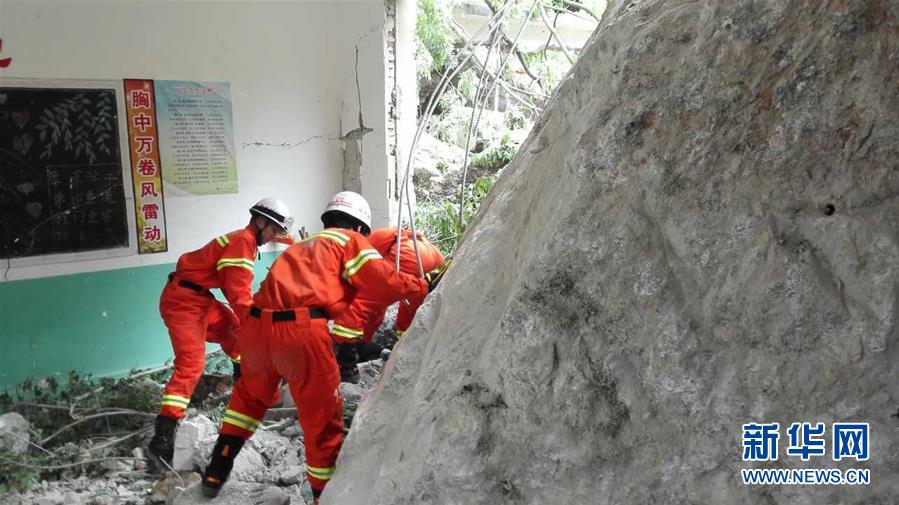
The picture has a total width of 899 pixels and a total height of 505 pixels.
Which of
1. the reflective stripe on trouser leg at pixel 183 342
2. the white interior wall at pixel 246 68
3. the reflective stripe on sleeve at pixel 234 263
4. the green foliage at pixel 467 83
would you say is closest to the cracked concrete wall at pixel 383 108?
the white interior wall at pixel 246 68

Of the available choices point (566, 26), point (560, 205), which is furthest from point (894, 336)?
point (566, 26)

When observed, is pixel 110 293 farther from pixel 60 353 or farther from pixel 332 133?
pixel 332 133

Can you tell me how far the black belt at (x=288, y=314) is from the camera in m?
2.96

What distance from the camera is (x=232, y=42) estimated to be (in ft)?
16.6

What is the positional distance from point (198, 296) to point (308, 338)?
1.42m

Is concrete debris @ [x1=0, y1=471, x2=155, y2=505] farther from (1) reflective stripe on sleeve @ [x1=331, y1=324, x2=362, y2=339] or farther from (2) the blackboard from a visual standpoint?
(2) the blackboard

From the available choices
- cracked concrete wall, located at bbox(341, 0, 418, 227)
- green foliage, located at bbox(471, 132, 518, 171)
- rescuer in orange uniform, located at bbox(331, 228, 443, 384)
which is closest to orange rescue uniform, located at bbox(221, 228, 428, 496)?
rescuer in orange uniform, located at bbox(331, 228, 443, 384)

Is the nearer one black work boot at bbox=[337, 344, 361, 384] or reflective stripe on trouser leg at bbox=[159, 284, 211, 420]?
reflective stripe on trouser leg at bbox=[159, 284, 211, 420]

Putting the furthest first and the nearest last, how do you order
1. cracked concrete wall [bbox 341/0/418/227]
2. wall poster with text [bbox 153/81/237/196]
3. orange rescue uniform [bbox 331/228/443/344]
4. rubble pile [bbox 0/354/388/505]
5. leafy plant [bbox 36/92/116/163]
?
cracked concrete wall [bbox 341/0/418/227]
wall poster with text [bbox 153/81/237/196]
leafy plant [bbox 36/92/116/163]
orange rescue uniform [bbox 331/228/443/344]
rubble pile [bbox 0/354/388/505]

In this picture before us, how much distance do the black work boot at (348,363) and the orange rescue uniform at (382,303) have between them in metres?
0.11

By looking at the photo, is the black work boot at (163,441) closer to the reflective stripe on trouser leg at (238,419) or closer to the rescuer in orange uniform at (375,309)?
the reflective stripe on trouser leg at (238,419)

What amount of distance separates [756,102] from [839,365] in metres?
0.56

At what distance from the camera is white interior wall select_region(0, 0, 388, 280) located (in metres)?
→ 4.36

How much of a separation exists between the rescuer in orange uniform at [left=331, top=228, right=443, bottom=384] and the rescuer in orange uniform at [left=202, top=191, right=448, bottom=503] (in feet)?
2.08
